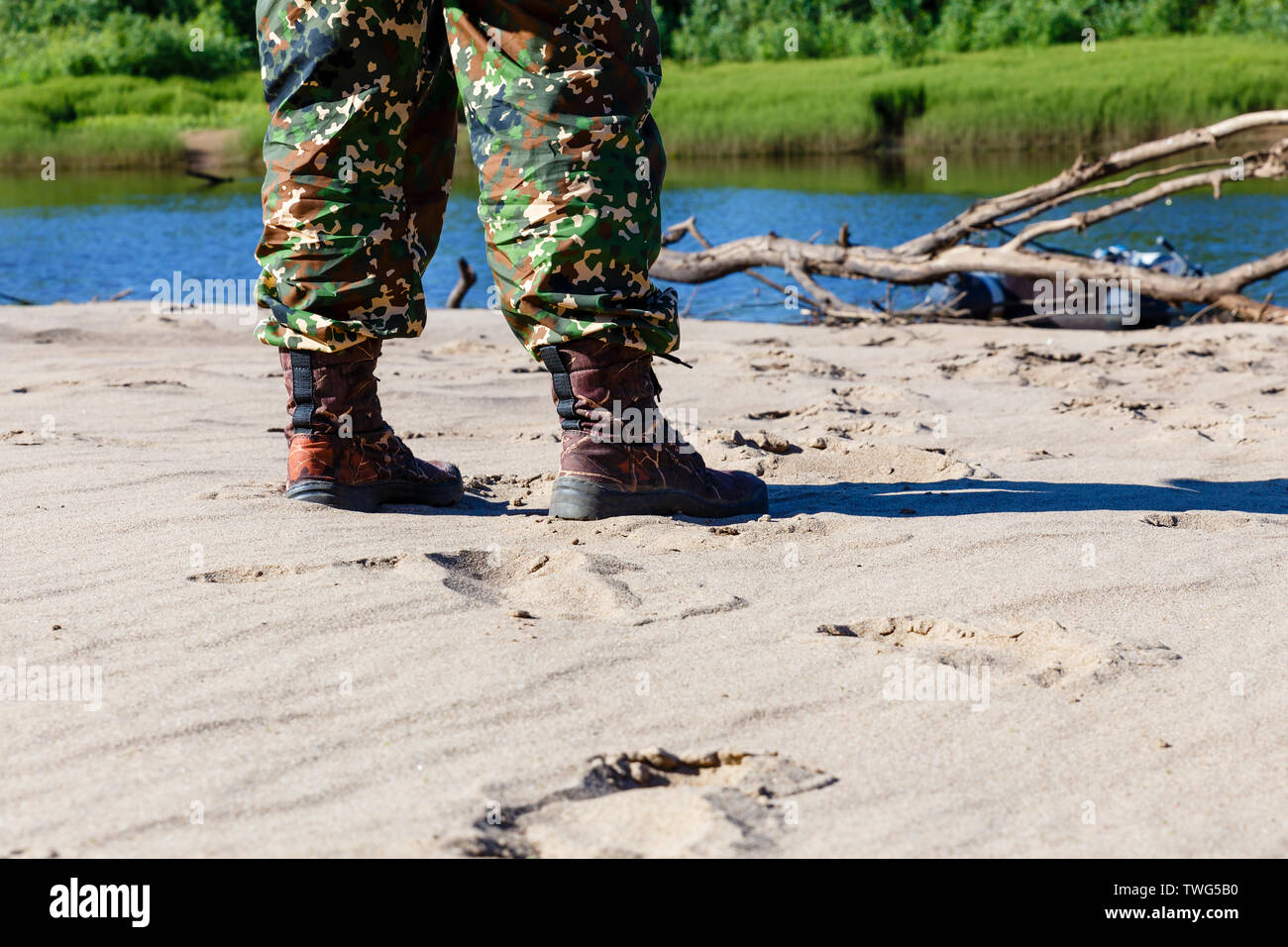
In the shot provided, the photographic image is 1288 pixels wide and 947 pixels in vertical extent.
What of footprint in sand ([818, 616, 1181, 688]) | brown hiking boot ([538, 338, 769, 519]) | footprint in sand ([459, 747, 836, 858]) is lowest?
footprint in sand ([818, 616, 1181, 688])

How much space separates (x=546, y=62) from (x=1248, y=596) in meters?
1.48

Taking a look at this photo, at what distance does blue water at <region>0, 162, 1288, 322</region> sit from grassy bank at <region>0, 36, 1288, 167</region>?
441 cm

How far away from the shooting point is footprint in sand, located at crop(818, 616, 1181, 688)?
1733mm

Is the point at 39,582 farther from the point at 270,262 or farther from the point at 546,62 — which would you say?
the point at 546,62

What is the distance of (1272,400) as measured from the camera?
13.5ft

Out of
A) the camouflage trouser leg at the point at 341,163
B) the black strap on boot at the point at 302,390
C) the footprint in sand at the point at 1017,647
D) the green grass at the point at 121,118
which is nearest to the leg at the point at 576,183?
the camouflage trouser leg at the point at 341,163

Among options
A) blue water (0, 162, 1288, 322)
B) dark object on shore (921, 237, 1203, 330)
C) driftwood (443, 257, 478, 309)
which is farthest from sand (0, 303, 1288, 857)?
blue water (0, 162, 1288, 322)

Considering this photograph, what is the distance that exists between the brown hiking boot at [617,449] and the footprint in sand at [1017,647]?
0.64 m

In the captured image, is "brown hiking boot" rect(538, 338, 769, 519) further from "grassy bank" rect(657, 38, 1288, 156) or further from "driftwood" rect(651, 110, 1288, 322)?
"grassy bank" rect(657, 38, 1288, 156)

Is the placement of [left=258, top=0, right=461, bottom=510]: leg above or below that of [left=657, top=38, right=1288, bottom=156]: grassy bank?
below

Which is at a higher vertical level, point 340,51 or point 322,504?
point 340,51

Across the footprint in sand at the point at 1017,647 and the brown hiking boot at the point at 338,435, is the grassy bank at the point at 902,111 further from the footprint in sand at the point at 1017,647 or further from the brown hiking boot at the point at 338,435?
the footprint in sand at the point at 1017,647

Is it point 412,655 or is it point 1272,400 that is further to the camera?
point 1272,400
